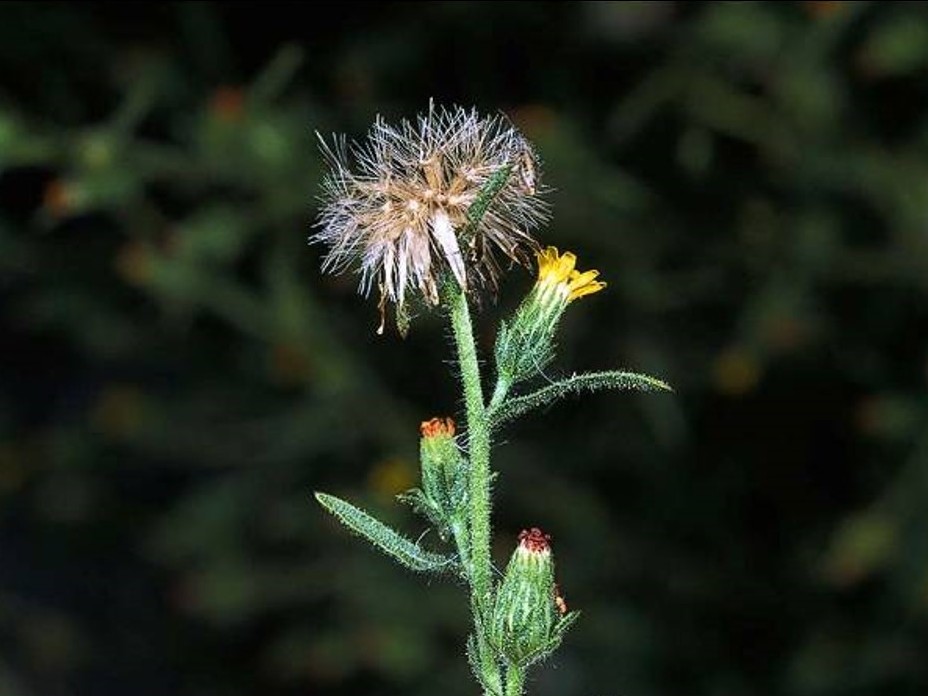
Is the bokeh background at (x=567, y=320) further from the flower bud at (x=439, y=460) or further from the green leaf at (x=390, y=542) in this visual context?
the green leaf at (x=390, y=542)

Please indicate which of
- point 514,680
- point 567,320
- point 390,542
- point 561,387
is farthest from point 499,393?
point 567,320

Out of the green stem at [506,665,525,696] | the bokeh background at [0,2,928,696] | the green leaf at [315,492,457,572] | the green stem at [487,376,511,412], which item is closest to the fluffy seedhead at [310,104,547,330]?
the green stem at [487,376,511,412]

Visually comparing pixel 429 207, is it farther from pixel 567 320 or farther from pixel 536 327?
pixel 567 320

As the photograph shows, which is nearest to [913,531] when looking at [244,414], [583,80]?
[583,80]

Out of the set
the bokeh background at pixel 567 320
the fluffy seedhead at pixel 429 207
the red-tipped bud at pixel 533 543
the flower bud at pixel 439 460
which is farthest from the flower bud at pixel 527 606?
the bokeh background at pixel 567 320

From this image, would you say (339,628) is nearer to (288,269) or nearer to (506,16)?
(288,269)

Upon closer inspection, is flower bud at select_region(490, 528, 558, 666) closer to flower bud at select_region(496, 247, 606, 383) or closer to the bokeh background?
flower bud at select_region(496, 247, 606, 383)

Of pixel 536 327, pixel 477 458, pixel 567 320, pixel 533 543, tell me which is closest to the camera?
pixel 477 458
